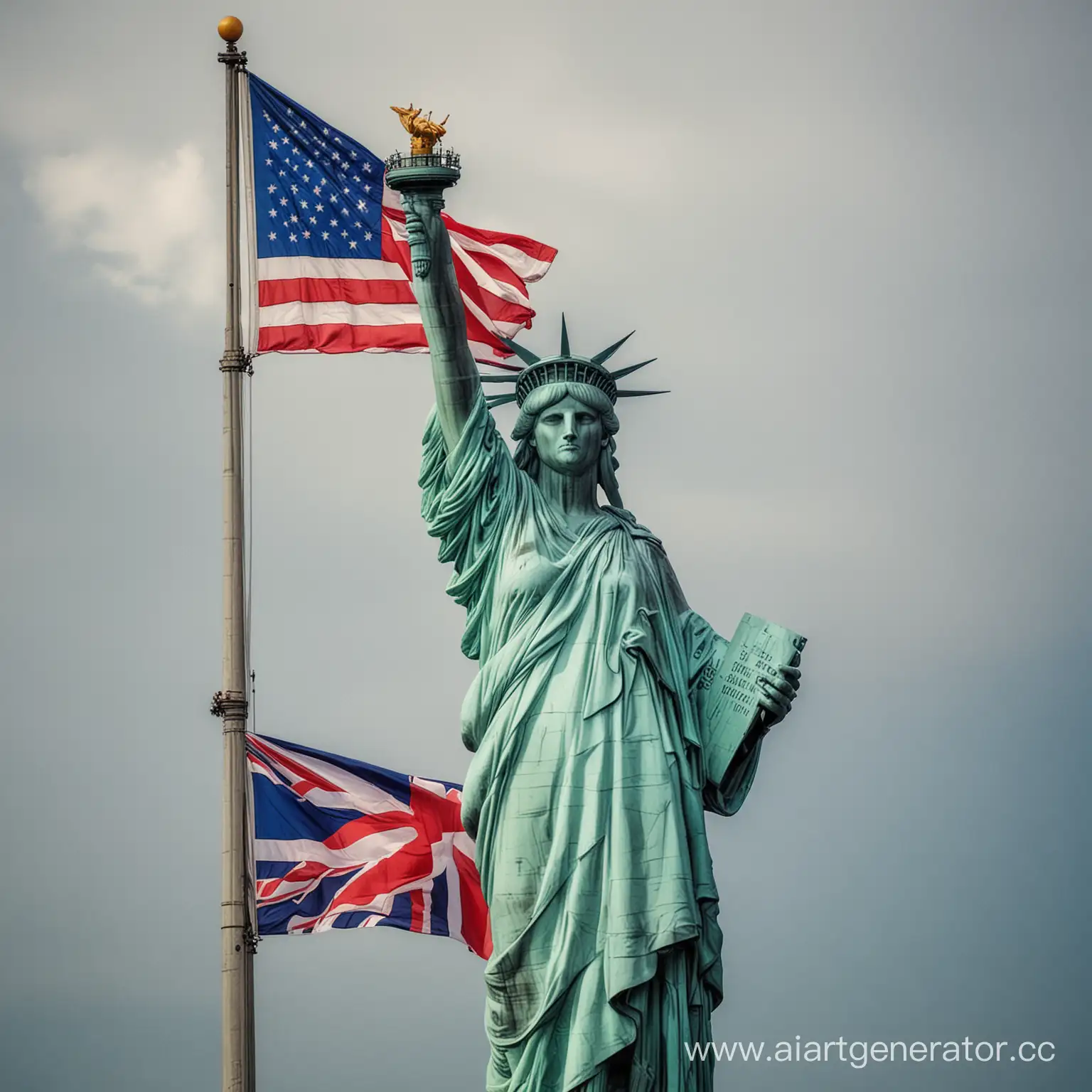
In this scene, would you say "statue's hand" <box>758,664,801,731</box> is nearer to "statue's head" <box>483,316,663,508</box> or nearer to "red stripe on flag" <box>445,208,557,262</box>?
"statue's head" <box>483,316,663,508</box>

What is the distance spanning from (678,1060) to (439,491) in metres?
5.20

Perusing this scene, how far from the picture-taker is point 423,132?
1945cm

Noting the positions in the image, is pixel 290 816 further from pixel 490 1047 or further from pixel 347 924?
pixel 490 1047

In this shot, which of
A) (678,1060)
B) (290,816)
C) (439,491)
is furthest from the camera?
(290,816)

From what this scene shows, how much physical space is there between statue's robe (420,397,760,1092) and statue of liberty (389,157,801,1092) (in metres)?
0.02

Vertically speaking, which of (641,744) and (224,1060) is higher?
(641,744)

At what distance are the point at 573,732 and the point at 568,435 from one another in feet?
8.96

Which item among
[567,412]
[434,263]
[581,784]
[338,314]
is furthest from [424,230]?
[581,784]

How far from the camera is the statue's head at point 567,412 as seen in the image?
2028 centimetres

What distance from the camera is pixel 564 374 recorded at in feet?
67.0

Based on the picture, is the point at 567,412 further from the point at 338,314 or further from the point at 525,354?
the point at 338,314

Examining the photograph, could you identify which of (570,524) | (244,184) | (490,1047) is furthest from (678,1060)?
(244,184)

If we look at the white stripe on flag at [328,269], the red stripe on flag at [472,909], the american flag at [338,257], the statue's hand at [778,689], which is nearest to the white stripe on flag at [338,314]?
the american flag at [338,257]

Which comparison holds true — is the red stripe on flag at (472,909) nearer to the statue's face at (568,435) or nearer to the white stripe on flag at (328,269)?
the statue's face at (568,435)
